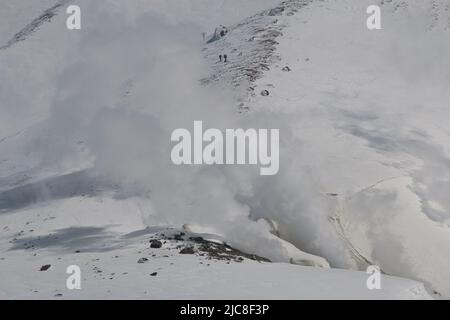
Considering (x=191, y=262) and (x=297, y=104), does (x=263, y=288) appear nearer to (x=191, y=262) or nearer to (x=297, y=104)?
(x=191, y=262)

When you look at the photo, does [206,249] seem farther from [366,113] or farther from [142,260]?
[366,113]

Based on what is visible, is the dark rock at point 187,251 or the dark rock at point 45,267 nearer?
the dark rock at point 45,267

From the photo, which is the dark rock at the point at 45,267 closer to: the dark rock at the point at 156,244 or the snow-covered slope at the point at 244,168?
the snow-covered slope at the point at 244,168

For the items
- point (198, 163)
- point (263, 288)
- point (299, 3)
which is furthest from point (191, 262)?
point (299, 3)

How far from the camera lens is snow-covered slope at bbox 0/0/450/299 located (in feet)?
56.8

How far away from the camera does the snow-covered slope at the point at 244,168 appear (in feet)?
56.8

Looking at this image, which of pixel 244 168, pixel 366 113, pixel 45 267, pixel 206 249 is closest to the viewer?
pixel 45 267

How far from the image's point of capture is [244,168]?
23359 millimetres

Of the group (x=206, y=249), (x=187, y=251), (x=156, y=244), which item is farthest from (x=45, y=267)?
(x=206, y=249)

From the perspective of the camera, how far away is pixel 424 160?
27.8 meters

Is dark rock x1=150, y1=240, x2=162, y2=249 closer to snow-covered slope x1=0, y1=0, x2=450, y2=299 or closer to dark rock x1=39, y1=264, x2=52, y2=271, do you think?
snow-covered slope x1=0, y1=0, x2=450, y2=299

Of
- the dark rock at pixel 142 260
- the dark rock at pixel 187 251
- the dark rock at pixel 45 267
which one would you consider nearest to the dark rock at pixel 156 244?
the dark rock at pixel 187 251

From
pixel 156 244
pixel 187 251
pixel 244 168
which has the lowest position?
pixel 187 251

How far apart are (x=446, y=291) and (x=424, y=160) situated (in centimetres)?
905
